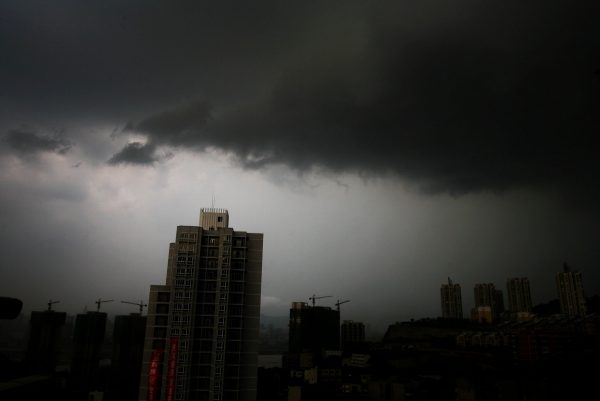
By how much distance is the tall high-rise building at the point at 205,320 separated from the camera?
34.2 meters

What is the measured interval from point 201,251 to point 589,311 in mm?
98142

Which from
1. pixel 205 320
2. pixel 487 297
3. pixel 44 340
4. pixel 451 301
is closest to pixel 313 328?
pixel 451 301

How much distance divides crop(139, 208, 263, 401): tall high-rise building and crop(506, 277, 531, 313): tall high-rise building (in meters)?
106

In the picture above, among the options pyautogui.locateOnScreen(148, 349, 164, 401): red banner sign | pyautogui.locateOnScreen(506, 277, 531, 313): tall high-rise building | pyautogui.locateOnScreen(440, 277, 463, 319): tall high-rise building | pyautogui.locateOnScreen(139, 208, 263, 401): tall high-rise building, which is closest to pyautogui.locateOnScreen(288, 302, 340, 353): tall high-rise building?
pyautogui.locateOnScreen(440, 277, 463, 319): tall high-rise building

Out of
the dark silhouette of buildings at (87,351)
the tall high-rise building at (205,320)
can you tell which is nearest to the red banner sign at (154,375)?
the tall high-rise building at (205,320)

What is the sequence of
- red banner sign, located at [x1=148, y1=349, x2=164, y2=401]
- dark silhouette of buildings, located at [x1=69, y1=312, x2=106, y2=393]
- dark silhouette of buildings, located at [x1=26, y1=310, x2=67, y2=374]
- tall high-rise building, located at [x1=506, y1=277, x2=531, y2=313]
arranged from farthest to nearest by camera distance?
tall high-rise building, located at [x1=506, y1=277, x2=531, y2=313] → dark silhouette of buildings, located at [x1=26, y1=310, x2=67, y2=374] → dark silhouette of buildings, located at [x1=69, y1=312, x2=106, y2=393] → red banner sign, located at [x1=148, y1=349, x2=164, y2=401]

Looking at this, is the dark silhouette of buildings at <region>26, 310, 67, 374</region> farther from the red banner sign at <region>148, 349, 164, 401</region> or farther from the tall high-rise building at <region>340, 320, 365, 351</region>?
the tall high-rise building at <region>340, 320, 365, 351</region>

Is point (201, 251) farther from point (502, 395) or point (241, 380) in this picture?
point (502, 395)

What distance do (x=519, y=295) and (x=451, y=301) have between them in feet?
60.6

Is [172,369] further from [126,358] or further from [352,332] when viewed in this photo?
[352,332]

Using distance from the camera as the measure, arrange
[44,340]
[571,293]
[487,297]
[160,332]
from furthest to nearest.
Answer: [487,297] < [571,293] < [44,340] < [160,332]

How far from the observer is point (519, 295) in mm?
120312

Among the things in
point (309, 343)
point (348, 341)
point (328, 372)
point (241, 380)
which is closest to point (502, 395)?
point (328, 372)

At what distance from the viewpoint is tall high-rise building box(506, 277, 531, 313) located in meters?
119
